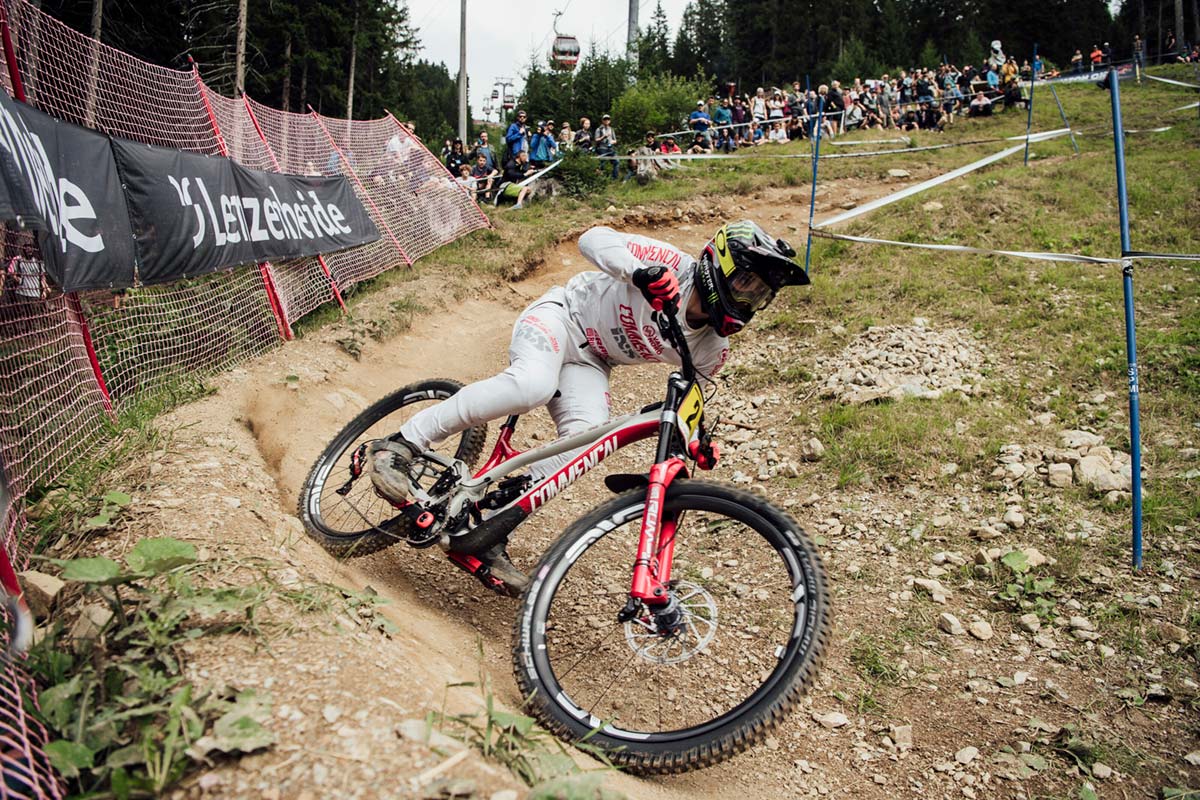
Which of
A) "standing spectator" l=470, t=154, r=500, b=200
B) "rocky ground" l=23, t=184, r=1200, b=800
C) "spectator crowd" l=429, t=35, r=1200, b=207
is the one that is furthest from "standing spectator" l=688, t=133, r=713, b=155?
"rocky ground" l=23, t=184, r=1200, b=800

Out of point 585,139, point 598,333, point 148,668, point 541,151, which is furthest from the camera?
point 585,139

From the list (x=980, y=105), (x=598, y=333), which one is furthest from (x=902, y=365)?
(x=980, y=105)

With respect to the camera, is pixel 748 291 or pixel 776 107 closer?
pixel 748 291

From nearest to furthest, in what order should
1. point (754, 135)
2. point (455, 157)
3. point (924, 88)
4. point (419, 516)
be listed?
point (419, 516)
point (455, 157)
point (754, 135)
point (924, 88)

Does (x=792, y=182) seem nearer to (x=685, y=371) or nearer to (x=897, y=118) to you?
(x=897, y=118)

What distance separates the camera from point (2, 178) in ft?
11.5

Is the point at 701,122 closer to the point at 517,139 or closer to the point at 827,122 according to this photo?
the point at 827,122

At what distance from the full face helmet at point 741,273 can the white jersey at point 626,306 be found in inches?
7.3

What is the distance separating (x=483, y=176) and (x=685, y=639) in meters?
16.1

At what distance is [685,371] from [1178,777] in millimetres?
2485

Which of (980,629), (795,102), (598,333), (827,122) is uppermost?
(795,102)

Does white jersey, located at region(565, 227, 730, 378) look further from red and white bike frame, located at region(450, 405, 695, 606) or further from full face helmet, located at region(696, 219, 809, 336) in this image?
red and white bike frame, located at region(450, 405, 695, 606)

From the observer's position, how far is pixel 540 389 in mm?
3625

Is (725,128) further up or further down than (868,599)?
further up
